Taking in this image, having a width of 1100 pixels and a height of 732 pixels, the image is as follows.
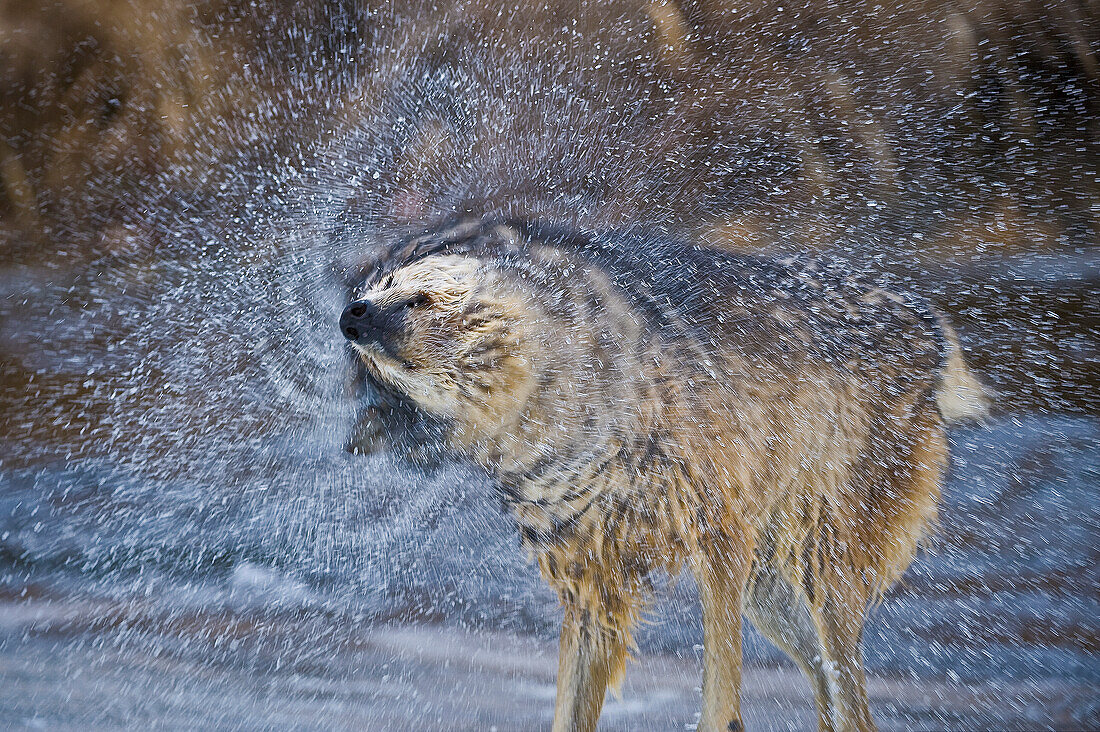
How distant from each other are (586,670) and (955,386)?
0.85 meters

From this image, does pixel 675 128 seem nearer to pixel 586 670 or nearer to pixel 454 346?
pixel 454 346

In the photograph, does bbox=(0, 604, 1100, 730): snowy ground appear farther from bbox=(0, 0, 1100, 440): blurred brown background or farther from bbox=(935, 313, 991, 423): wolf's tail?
bbox=(0, 0, 1100, 440): blurred brown background

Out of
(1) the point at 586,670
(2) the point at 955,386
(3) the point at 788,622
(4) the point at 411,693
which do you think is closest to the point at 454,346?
(1) the point at 586,670

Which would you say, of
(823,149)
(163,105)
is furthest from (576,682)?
(163,105)

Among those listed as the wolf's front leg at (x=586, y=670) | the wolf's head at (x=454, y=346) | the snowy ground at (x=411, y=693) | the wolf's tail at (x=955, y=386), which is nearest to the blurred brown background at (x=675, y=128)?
the wolf's tail at (x=955, y=386)

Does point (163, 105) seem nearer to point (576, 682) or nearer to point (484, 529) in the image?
point (484, 529)

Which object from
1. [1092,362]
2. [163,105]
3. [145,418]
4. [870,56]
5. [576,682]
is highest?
[163,105]

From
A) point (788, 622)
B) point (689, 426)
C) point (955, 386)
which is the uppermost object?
point (689, 426)

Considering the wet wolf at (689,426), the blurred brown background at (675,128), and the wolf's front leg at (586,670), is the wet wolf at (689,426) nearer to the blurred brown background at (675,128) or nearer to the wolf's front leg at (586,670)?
the wolf's front leg at (586,670)

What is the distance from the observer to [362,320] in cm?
115

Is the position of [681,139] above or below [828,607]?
above

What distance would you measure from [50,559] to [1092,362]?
2339mm

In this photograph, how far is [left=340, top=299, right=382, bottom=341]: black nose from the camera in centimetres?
115

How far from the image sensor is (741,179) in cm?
162
